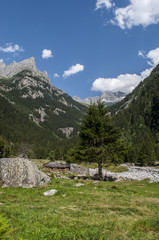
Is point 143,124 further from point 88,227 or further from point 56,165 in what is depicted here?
point 88,227

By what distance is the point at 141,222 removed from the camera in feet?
22.0

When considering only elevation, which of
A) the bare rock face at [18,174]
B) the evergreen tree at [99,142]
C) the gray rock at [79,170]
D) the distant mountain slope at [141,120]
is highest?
the distant mountain slope at [141,120]

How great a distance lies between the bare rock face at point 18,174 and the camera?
16231 mm

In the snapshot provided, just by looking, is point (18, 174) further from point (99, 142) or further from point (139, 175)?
point (139, 175)

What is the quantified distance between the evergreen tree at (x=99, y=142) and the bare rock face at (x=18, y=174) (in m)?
11.5

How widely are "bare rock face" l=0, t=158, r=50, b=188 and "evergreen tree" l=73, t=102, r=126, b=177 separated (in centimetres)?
1147

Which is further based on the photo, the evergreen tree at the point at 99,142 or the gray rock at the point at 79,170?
the gray rock at the point at 79,170

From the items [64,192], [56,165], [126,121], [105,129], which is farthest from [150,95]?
[64,192]

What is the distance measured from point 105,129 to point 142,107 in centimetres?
17008

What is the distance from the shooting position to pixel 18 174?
1681 centimetres

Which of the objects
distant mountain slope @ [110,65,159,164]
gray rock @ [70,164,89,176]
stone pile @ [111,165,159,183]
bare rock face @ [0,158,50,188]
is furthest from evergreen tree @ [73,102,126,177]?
distant mountain slope @ [110,65,159,164]

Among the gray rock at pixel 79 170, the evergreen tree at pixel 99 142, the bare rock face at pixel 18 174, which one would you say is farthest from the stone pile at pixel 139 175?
the bare rock face at pixel 18 174

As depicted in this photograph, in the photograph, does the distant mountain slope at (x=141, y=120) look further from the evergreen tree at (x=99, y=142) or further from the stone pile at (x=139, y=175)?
the evergreen tree at (x=99, y=142)

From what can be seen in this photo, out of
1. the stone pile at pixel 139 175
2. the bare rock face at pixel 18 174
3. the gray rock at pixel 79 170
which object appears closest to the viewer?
the bare rock face at pixel 18 174
